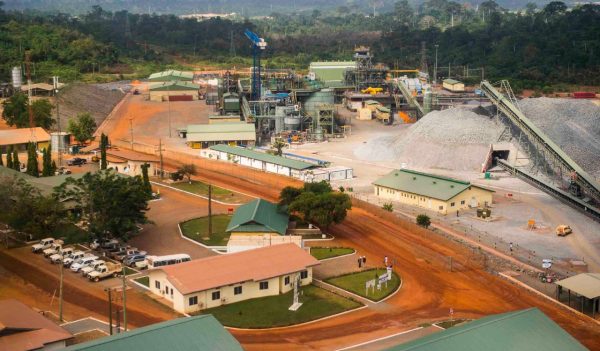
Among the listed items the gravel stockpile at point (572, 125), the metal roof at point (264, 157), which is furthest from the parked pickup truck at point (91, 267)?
the gravel stockpile at point (572, 125)

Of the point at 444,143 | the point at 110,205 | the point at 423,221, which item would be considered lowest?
the point at 423,221

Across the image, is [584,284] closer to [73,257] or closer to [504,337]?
[504,337]

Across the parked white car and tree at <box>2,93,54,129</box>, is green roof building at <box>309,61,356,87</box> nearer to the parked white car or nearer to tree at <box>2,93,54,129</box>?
tree at <box>2,93,54,129</box>

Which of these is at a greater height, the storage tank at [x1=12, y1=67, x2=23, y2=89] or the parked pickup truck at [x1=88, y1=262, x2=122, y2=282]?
the storage tank at [x1=12, y1=67, x2=23, y2=89]

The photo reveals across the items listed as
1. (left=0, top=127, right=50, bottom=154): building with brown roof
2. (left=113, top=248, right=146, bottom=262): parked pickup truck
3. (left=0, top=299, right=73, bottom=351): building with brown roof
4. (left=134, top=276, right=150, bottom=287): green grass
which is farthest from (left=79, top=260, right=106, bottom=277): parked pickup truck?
(left=0, top=127, right=50, bottom=154): building with brown roof

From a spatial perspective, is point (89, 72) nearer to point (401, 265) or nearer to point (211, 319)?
point (401, 265)

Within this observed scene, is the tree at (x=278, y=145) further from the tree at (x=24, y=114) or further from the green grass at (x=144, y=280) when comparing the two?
the green grass at (x=144, y=280)

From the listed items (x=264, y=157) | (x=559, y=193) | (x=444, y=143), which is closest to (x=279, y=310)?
(x=559, y=193)

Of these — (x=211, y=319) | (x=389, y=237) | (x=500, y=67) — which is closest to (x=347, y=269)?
(x=389, y=237)
